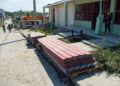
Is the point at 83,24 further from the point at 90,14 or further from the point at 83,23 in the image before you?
the point at 90,14

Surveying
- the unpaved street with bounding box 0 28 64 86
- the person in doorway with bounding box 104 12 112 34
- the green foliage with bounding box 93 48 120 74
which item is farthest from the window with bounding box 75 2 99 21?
the green foliage with bounding box 93 48 120 74

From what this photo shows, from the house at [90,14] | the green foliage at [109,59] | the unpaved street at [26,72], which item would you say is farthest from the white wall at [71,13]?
the green foliage at [109,59]

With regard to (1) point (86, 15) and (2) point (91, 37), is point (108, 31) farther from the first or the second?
(1) point (86, 15)

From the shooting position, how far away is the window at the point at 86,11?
1484cm

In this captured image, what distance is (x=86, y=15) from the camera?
16.5 metres

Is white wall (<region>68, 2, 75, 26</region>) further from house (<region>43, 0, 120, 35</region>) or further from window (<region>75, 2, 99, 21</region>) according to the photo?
window (<region>75, 2, 99, 21</region>)

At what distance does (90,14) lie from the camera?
15695mm

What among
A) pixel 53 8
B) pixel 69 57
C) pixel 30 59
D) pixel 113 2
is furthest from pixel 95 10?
pixel 53 8

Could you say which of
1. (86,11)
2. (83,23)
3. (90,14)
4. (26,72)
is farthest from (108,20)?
(26,72)

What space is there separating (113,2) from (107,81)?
7.41m

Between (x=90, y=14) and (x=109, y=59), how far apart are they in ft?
31.2

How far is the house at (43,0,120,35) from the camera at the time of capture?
11617 mm

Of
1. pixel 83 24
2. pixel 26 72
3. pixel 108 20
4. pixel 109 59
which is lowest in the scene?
pixel 26 72

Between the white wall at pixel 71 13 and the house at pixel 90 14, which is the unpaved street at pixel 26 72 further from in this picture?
the white wall at pixel 71 13
